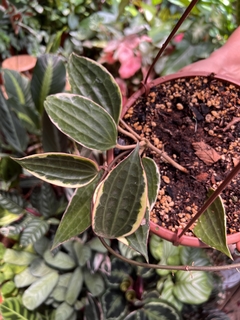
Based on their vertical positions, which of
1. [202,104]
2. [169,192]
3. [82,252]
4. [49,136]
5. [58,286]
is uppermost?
[202,104]

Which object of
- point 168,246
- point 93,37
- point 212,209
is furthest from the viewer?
point 93,37

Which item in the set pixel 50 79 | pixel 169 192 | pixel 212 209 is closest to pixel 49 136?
pixel 50 79

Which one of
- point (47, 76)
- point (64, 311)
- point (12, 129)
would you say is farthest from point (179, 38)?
point (64, 311)

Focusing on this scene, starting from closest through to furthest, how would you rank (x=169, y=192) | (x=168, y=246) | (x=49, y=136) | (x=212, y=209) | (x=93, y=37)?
(x=212, y=209) < (x=169, y=192) < (x=49, y=136) < (x=168, y=246) < (x=93, y=37)

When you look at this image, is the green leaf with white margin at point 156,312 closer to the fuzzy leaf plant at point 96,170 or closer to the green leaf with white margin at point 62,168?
the fuzzy leaf plant at point 96,170

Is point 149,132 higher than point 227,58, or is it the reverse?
point 227,58

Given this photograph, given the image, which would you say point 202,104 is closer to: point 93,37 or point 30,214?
point 30,214

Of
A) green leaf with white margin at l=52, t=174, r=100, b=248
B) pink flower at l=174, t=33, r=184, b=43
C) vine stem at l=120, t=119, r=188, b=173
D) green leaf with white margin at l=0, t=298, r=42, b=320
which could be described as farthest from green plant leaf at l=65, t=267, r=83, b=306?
pink flower at l=174, t=33, r=184, b=43
